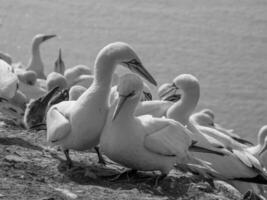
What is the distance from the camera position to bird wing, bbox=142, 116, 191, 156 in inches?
214

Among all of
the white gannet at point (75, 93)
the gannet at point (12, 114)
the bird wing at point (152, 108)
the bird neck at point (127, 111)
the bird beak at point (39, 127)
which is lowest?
the gannet at point (12, 114)

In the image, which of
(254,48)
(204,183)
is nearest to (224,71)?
A: (254,48)

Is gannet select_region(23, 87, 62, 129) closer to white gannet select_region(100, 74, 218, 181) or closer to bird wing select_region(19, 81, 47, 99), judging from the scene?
bird wing select_region(19, 81, 47, 99)

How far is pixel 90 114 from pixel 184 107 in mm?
1738

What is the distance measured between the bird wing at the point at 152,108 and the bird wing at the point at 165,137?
1254mm

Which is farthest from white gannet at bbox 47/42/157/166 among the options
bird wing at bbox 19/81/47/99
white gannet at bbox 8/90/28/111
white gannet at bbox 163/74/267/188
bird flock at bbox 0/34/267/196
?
bird wing at bbox 19/81/47/99

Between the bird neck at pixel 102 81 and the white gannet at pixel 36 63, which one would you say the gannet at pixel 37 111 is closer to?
the bird neck at pixel 102 81

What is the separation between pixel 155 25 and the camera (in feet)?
45.8

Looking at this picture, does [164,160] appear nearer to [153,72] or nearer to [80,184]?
[80,184]

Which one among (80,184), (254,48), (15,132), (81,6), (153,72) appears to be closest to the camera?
(80,184)

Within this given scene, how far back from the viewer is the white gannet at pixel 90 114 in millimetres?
5531

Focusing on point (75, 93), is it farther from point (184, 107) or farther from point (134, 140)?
point (134, 140)

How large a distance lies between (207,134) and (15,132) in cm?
170

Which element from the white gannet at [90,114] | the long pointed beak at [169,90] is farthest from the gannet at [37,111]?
the white gannet at [90,114]
